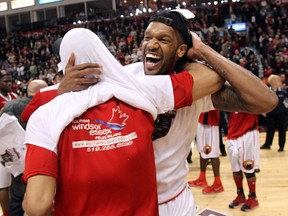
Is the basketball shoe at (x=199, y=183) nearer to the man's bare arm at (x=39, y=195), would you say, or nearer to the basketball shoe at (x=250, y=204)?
the basketball shoe at (x=250, y=204)

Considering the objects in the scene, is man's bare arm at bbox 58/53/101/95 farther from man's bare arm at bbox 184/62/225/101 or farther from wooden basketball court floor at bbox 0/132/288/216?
wooden basketball court floor at bbox 0/132/288/216

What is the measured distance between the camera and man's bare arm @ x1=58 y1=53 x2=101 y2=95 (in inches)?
47.0

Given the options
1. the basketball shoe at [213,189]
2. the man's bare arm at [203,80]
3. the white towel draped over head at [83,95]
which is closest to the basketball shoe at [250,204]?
the basketball shoe at [213,189]

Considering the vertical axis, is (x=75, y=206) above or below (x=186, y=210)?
above

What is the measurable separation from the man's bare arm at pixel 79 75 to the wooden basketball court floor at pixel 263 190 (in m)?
3.33

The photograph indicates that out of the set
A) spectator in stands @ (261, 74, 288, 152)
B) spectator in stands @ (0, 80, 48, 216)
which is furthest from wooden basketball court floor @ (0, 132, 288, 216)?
spectator in stands @ (0, 80, 48, 216)

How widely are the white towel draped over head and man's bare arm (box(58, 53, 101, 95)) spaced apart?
0.8 inches

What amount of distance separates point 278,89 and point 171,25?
6.57 metres

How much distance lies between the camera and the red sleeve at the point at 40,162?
3.51ft

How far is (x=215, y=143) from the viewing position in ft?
16.6

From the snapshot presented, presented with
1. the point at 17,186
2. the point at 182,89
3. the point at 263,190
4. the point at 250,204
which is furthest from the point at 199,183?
the point at 182,89

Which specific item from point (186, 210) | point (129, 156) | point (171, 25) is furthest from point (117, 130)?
point (186, 210)

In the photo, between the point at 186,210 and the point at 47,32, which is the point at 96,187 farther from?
the point at 47,32

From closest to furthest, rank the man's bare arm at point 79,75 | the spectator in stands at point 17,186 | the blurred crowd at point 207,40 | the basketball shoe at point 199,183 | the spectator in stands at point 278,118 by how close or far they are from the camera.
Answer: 1. the man's bare arm at point 79,75
2. the spectator in stands at point 17,186
3. the basketball shoe at point 199,183
4. the spectator in stands at point 278,118
5. the blurred crowd at point 207,40
